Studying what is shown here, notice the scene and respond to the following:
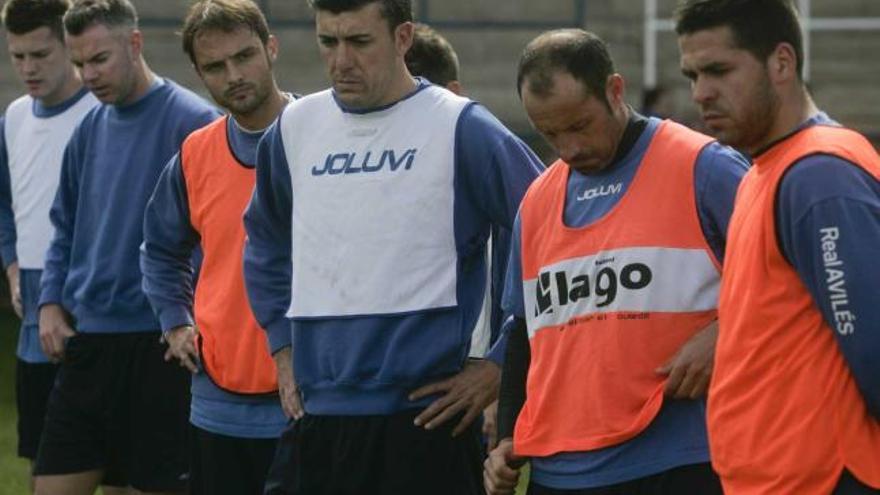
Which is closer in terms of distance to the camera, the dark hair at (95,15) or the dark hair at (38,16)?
the dark hair at (95,15)

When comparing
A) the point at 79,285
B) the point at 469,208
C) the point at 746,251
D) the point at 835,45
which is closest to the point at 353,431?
the point at 469,208

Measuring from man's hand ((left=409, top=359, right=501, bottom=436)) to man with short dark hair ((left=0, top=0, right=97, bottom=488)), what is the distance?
10.9 feet

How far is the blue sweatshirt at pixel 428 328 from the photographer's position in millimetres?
5672

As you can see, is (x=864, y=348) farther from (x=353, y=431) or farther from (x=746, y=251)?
(x=353, y=431)

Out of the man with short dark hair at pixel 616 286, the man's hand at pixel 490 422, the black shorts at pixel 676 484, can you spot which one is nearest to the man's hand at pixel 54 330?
the man's hand at pixel 490 422

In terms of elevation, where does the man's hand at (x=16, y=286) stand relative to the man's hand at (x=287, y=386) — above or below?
below

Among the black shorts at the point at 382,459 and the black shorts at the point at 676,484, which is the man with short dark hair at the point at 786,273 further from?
the black shorts at the point at 382,459

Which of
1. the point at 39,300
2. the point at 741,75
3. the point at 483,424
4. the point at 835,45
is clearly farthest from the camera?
the point at 835,45

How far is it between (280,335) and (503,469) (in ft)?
3.88

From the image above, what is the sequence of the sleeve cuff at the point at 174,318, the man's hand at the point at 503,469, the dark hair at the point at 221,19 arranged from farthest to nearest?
the sleeve cuff at the point at 174,318 < the dark hair at the point at 221,19 < the man's hand at the point at 503,469

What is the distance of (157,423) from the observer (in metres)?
7.66

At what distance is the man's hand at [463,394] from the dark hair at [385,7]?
3.09 feet

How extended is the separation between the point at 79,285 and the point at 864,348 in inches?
169

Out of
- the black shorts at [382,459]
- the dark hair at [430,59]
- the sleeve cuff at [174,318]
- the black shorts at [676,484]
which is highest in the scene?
the dark hair at [430,59]
